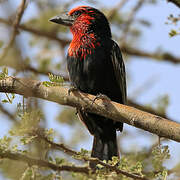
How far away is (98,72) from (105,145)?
2.89ft

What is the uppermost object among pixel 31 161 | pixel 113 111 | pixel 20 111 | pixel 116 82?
pixel 116 82

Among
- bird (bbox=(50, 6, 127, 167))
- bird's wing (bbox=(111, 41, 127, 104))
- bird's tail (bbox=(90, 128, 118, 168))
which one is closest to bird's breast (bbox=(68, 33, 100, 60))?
bird (bbox=(50, 6, 127, 167))

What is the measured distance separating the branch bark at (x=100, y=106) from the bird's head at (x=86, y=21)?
4.91 ft

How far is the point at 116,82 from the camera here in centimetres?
394

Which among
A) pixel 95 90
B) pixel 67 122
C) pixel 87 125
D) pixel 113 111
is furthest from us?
pixel 67 122

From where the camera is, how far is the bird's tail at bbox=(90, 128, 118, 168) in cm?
399

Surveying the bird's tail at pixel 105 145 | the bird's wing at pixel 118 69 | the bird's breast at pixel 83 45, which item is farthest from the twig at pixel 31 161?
the bird's breast at pixel 83 45

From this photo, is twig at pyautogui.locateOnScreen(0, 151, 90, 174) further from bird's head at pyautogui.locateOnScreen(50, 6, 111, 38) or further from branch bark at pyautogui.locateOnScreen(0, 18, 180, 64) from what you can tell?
branch bark at pyautogui.locateOnScreen(0, 18, 180, 64)

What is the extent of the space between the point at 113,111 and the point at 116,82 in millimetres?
1187

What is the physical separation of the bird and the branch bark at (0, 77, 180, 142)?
0.85 m

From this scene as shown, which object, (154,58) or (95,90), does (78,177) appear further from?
(154,58)

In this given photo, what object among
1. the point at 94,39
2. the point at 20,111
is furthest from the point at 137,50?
the point at 20,111

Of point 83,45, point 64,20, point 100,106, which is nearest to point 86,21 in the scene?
point 64,20

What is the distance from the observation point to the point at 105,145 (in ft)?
13.4
